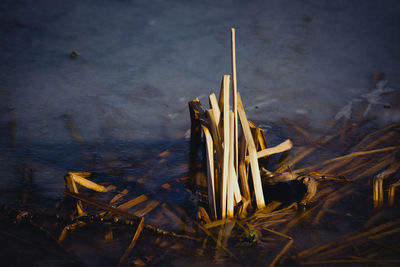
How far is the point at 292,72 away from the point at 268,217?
84.0 inches

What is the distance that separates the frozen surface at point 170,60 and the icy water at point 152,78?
0.01m

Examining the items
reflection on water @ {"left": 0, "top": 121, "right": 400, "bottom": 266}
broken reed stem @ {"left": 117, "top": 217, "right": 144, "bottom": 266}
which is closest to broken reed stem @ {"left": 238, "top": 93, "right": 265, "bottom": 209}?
reflection on water @ {"left": 0, "top": 121, "right": 400, "bottom": 266}

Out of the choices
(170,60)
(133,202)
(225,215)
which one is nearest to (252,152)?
(225,215)

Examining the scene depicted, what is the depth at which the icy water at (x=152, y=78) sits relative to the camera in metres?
2.56

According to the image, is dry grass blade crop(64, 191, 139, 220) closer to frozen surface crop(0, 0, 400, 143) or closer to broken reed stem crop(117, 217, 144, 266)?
broken reed stem crop(117, 217, 144, 266)

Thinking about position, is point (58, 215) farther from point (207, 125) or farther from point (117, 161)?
point (207, 125)

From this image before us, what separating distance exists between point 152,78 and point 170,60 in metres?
0.38

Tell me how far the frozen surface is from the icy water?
0.01 metres

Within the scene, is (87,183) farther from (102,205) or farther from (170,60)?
(170,60)

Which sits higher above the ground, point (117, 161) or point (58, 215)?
point (117, 161)

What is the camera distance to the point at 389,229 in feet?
6.51

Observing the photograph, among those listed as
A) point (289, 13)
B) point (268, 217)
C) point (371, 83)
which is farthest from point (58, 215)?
point (289, 13)

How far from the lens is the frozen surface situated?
3.18m

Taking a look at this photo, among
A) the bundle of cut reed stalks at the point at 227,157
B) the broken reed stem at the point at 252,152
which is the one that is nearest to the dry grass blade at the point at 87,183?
the bundle of cut reed stalks at the point at 227,157
